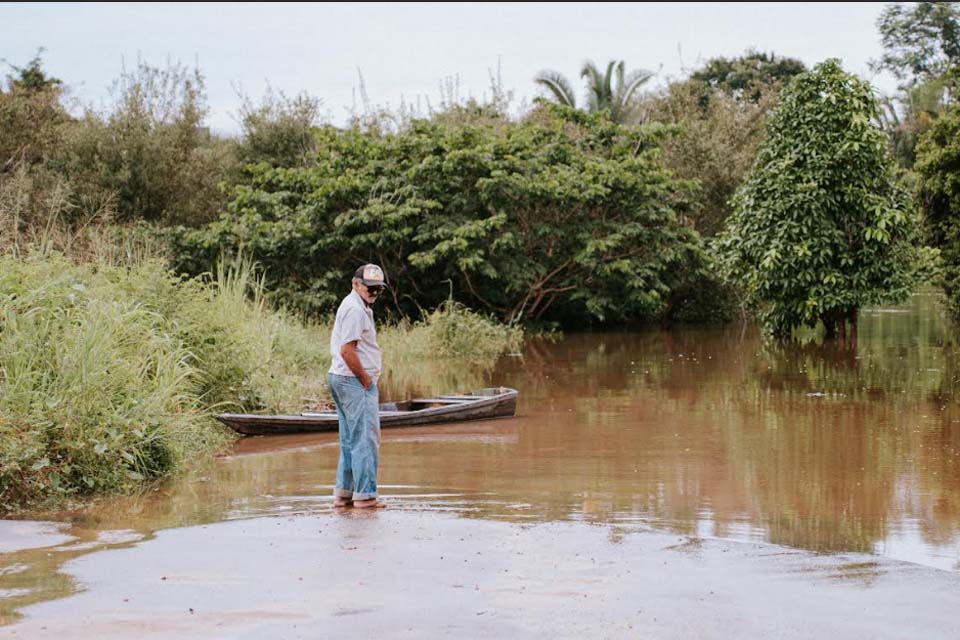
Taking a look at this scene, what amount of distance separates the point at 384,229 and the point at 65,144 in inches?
330

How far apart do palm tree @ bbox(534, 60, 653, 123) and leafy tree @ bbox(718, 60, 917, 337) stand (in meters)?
16.4

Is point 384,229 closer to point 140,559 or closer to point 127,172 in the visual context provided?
point 127,172

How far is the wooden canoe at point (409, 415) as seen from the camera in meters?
13.7

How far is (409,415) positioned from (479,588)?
309 inches

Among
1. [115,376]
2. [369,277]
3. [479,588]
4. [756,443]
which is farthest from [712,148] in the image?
[479,588]

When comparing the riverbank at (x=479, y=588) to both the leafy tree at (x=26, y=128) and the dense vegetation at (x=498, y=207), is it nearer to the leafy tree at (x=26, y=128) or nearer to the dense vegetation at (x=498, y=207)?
the dense vegetation at (x=498, y=207)

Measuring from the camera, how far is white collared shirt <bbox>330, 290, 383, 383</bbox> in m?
9.05

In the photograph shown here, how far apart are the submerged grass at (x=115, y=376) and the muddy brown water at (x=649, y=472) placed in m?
0.46

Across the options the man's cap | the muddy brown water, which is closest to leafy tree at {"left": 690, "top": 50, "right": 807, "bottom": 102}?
the muddy brown water

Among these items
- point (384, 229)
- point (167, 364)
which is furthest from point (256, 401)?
point (384, 229)

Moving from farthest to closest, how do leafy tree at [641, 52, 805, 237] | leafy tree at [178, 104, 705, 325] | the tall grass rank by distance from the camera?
1. leafy tree at [641, 52, 805, 237]
2. leafy tree at [178, 104, 705, 325]
3. the tall grass

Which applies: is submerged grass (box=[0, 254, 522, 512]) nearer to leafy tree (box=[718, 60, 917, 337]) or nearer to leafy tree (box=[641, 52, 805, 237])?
leafy tree (box=[718, 60, 917, 337])

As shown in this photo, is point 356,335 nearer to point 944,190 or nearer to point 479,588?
point 479,588

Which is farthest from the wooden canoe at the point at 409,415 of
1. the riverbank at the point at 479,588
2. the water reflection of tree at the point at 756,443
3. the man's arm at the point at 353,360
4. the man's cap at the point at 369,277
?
the riverbank at the point at 479,588
